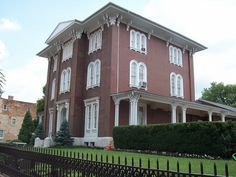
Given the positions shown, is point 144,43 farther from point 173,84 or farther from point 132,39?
point 173,84

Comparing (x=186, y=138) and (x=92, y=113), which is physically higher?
(x=92, y=113)

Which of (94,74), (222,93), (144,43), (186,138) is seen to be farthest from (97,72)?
(222,93)

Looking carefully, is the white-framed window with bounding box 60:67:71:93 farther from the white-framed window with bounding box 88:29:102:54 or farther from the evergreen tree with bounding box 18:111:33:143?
the evergreen tree with bounding box 18:111:33:143

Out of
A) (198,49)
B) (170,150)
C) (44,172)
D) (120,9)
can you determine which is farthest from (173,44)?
(44,172)

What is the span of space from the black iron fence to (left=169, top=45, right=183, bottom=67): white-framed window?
21189 mm

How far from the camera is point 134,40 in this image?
24.7 metres

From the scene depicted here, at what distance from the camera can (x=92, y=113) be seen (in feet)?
76.9

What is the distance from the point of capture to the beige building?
52372mm

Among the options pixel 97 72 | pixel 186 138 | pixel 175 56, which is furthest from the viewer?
pixel 175 56

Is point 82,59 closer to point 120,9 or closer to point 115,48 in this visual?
point 115,48

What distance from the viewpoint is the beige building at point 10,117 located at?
172ft

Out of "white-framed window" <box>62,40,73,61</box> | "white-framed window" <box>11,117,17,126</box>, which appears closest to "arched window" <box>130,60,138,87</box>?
"white-framed window" <box>62,40,73,61</box>

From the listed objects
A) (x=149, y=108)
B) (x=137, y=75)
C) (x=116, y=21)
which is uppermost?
(x=116, y=21)

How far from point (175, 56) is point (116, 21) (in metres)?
8.60
